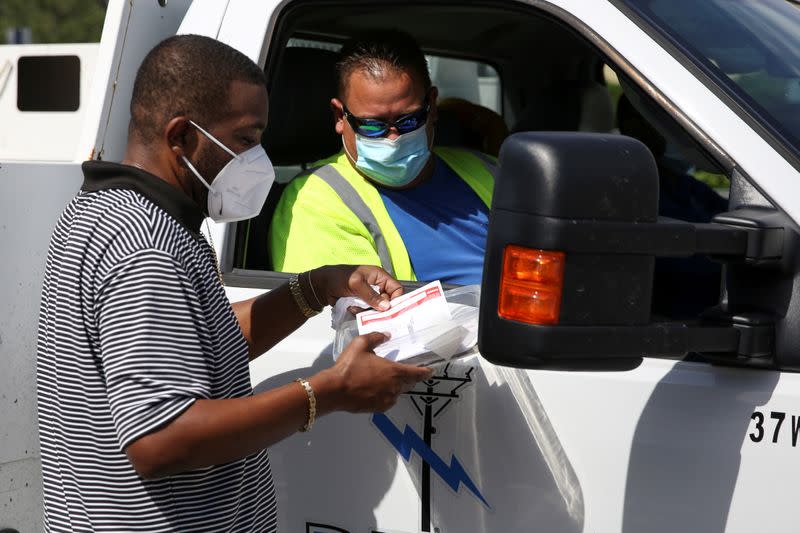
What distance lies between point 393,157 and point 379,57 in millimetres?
307

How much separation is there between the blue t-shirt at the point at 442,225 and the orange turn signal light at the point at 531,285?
2.97 feet

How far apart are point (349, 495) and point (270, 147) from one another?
1.04 m

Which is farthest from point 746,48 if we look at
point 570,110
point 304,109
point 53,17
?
point 53,17

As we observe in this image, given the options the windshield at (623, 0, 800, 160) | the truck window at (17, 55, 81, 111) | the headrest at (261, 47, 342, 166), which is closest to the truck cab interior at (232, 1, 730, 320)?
the headrest at (261, 47, 342, 166)

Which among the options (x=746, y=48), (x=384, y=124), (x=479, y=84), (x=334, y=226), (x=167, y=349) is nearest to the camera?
(x=167, y=349)

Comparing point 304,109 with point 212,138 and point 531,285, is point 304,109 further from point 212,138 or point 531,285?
point 531,285

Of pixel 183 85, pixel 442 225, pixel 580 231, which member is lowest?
pixel 442 225

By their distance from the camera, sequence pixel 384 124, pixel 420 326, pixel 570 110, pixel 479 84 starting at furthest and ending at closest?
pixel 479 84, pixel 570 110, pixel 384 124, pixel 420 326

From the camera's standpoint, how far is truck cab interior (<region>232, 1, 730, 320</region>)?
2.08 m

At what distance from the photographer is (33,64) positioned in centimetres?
341

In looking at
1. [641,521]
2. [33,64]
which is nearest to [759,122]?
[641,521]

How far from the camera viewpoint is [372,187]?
261 cm

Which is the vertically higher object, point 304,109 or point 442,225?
point 304,109

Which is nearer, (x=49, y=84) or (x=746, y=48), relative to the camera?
(x=746, y=48)
